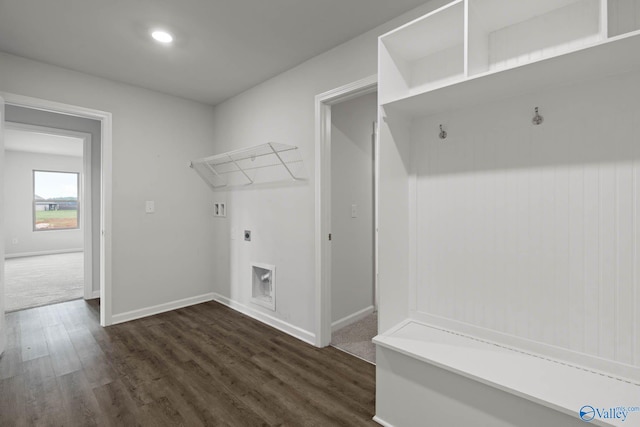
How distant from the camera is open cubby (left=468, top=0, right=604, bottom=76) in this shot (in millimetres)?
1368

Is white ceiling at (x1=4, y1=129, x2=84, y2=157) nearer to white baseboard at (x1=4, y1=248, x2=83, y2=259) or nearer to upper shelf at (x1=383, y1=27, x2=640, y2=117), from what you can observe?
white baseboard at (x1=4, y1=248, x2=83, y2=259)

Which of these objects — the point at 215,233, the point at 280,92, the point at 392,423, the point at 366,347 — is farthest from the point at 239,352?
the point at 280,92

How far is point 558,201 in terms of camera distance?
1.45 m

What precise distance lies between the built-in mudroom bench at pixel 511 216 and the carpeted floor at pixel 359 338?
2.61 feet

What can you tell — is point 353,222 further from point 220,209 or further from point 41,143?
point 41,143

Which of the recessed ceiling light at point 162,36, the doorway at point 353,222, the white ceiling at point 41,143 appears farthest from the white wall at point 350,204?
the white ceiling at point 41,143

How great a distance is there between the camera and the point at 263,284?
337 centimetres

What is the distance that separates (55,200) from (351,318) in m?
8.58

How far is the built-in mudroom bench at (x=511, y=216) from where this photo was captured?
1266 mm

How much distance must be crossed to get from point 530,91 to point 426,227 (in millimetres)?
858

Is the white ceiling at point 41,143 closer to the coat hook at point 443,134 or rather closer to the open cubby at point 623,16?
the coat hook at point 443,134

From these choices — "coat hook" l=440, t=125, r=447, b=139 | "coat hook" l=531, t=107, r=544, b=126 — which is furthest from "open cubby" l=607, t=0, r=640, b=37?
"coat hook" l=440, t=125, r=447, b=139

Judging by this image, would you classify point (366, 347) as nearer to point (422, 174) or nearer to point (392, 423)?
point (392, 423)

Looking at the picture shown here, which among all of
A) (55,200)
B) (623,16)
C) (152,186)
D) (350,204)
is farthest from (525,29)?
(55,200)
